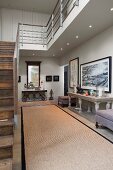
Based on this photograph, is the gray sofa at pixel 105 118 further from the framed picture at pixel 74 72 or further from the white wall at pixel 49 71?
the white wall at pixel 49 71

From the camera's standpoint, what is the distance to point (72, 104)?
750 centimetres

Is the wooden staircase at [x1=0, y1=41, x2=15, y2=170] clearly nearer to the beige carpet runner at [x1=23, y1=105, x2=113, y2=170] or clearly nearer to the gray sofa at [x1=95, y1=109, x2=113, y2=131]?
the beige carpet runner at [x1=23, y1=105, x2=113, y2=170]

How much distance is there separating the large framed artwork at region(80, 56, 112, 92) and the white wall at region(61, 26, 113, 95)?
0.20m

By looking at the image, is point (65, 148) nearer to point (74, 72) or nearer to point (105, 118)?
point (105, 118)

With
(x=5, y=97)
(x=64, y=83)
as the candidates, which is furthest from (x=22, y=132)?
(x=64, y=83)

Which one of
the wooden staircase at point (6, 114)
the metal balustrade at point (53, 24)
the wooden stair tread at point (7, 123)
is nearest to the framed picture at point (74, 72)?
the metal balustrade at point (53, 24)

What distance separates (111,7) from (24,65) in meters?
6.98

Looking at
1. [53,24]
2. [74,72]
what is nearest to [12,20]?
[53,24]

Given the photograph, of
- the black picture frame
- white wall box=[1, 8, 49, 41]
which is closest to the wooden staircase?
the black picture frame

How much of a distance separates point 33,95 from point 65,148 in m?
7.01

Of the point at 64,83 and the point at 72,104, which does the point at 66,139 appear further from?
the point at 64,83

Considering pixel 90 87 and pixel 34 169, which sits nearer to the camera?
pixel 34 169

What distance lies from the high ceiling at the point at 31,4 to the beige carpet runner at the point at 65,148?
285 inches

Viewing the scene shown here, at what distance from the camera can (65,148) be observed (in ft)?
9.36
